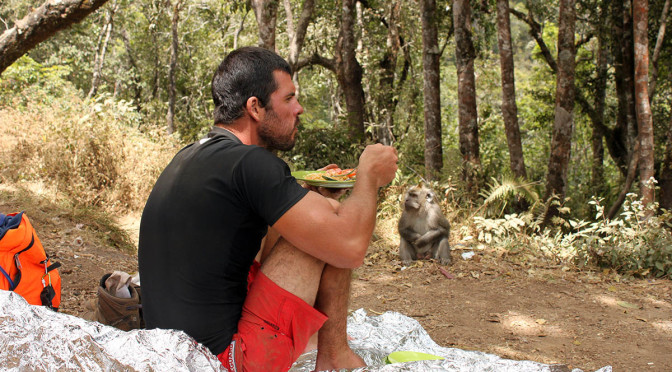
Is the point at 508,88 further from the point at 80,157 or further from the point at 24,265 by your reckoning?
the point at 24,265

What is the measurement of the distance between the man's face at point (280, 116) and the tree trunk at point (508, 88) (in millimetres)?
6648

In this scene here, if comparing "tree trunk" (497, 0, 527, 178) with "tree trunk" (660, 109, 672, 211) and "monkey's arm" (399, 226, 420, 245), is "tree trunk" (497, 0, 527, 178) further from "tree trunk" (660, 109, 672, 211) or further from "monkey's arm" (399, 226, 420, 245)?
"monkey's arm" (399, 226, 420, 245)

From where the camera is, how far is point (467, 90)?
8391 millimetres

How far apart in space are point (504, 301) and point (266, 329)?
3.34 m

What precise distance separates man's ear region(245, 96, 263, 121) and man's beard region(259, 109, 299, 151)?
0.04 m

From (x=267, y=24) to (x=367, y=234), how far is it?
6.34 metres

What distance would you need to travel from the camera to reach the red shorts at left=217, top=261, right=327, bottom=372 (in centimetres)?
227

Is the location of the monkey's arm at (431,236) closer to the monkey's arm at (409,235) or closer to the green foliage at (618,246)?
the monkey's arm at (409,235)

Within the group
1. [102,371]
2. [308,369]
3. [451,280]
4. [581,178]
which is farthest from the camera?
[581,178]

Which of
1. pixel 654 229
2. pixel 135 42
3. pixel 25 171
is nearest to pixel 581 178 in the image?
pixel 654 229

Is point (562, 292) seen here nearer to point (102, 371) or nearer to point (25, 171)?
point (102, 371)

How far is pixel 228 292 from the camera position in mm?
2281

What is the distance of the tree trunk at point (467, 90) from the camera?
827 cm

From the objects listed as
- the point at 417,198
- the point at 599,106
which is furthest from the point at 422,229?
the point at 599,106
